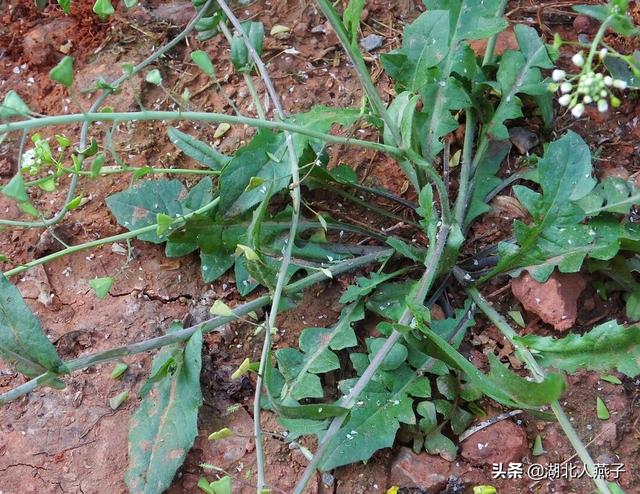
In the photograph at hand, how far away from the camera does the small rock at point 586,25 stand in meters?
2.20

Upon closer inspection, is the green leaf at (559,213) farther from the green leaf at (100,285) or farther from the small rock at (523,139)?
the green leaf at (100,285)

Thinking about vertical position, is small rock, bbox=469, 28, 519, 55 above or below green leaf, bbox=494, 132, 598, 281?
above

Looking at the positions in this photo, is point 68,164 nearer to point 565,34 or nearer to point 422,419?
point 422,419

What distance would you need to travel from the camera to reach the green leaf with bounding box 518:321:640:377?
149 centimetres

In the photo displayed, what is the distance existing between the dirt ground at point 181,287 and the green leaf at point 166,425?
0.07m

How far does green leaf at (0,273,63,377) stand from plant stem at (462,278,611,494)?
43.5 inches

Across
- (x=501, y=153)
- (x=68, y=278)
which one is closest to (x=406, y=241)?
(x=501, y=153)

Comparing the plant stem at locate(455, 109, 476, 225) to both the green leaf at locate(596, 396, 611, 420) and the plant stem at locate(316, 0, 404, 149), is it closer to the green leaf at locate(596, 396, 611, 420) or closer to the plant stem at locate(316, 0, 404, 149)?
the plant stem at locate(316, 0, 404, 149)

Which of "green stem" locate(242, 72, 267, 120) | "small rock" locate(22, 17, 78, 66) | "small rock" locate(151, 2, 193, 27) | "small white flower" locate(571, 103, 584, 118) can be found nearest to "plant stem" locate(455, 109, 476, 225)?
"green stem" locate(242, 72, 267, 120)

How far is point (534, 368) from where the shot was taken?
1.64 metres

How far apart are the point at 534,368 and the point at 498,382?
A: 0.67 ft

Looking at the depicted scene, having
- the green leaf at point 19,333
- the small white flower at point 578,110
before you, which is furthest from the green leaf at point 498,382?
the green leaf at point 19,333

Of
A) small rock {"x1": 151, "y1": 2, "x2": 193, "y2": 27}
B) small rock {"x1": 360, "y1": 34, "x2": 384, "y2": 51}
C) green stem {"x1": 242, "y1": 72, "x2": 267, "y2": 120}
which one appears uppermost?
small rock {"x1": 151, "y1": 2, "x2": 193, "y2": 27}

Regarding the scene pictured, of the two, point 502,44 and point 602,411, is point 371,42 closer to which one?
point 502,44
